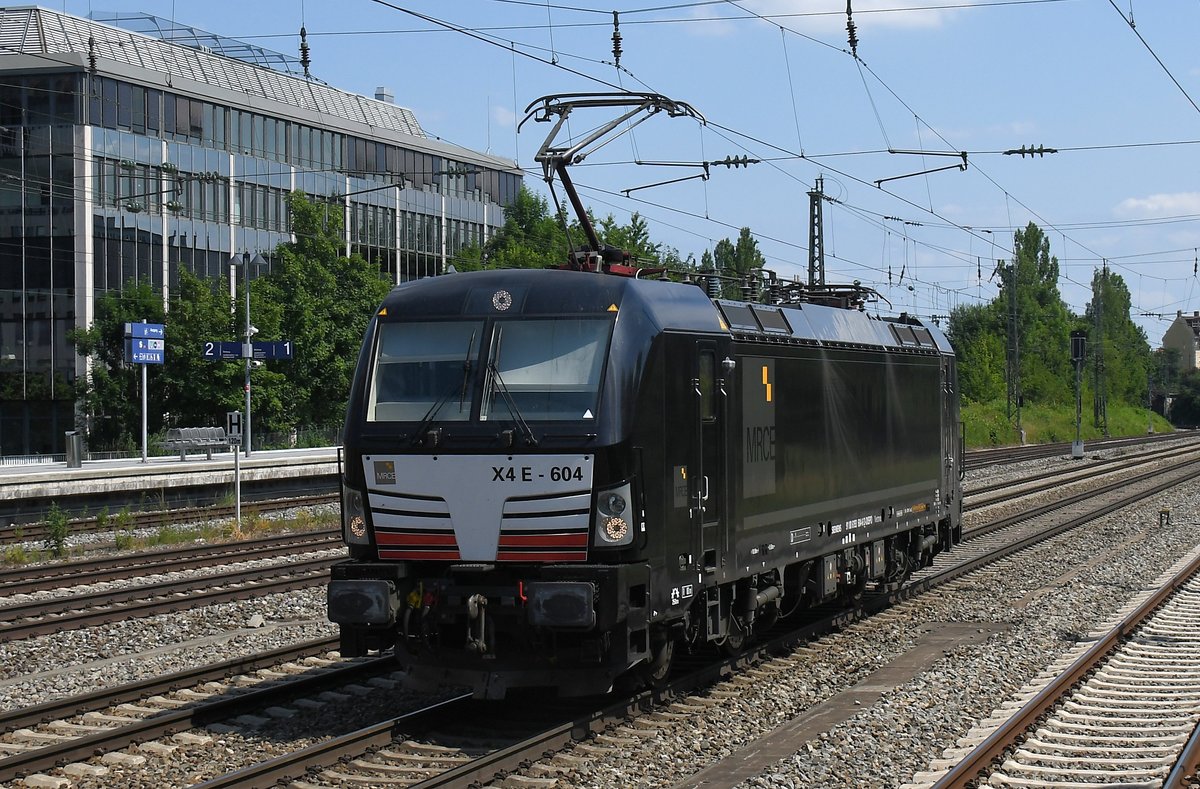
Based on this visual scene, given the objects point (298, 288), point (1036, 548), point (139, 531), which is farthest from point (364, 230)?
point (1036, 548)

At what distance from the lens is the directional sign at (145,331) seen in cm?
3269

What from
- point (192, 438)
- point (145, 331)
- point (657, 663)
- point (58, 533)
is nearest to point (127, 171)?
point (192, 438)

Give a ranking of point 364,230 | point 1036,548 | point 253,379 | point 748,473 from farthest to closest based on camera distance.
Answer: point 364,230 → point 253,379 → point 1036,548 → point 748,473

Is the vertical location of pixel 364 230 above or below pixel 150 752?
above

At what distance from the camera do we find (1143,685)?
39.4 feet

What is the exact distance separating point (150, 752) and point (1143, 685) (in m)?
8.11

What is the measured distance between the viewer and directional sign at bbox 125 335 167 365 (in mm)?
32125

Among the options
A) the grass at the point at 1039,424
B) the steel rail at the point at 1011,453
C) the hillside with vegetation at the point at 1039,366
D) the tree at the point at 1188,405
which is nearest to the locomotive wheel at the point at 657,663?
the steel rail at the point at 1011,453

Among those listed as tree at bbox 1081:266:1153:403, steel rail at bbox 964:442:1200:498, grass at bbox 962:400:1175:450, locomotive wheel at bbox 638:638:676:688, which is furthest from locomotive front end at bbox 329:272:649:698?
tree at bbox 1081:266:1153:403

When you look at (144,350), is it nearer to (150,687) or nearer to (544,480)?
(150,687)

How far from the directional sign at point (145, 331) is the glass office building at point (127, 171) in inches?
513

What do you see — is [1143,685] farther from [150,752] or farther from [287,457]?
[287,457]

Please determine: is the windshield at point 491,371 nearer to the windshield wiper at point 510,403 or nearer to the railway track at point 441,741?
the windshield wiper at point 510,403

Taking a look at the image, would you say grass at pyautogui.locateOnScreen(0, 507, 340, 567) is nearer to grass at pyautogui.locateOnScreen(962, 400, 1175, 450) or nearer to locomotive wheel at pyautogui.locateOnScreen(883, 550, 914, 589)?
locomotive wheel at pyautogui.locateOnScreen(883, 550, 914, 589)
